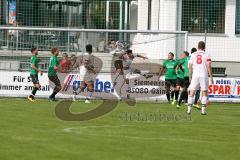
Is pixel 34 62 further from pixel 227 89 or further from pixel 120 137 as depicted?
pixel 120 137

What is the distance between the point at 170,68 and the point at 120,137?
562 inches

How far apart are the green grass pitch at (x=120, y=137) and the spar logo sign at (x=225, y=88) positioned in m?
7.99

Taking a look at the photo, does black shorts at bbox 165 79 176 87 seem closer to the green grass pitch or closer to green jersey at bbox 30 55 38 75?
green jersey at bbox 30 55 38 75

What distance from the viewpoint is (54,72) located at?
1155 inches

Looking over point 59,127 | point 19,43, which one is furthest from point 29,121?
point 19,43

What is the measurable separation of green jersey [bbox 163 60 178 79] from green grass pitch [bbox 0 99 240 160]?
6607mm

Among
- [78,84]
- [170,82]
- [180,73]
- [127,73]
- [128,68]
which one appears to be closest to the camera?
[180,73]

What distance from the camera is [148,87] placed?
3036 centimetres

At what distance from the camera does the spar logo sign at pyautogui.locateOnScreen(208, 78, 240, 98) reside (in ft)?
101

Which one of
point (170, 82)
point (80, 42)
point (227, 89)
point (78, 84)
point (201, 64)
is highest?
point (80, 42)

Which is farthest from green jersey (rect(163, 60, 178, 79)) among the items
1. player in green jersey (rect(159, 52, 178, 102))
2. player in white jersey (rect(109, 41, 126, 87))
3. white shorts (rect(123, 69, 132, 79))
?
player in white jersey (rect(109, 41, 126, 87))

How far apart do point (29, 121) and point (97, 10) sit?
3336 cm

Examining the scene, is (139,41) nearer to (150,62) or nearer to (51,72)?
(150,62)

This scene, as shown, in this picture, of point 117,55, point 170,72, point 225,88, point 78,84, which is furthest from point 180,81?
point 78,84
